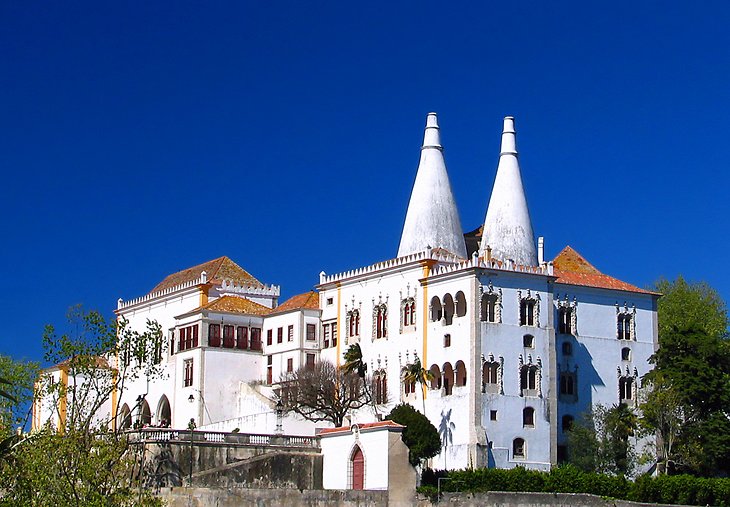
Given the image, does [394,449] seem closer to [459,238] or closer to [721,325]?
[459,238]

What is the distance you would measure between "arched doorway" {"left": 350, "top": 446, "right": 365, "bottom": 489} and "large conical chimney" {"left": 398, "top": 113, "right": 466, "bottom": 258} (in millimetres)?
18905

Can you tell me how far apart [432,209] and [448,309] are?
8.17 meters

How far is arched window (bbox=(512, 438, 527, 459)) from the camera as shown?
69312mm

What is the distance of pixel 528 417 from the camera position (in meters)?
70.1

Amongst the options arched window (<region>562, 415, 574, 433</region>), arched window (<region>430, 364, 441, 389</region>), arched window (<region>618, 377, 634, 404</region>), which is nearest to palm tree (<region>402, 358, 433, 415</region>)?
arched window (<region>430, 364, 441, 389</region>)

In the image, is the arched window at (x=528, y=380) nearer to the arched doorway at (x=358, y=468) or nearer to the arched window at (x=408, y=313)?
the arched window at (x=408, y=313)

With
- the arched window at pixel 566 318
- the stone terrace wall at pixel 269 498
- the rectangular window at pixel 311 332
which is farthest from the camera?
the rectangular window at pixel 311 332

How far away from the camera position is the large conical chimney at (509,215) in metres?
76.6

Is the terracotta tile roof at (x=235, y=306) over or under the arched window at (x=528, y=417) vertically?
over

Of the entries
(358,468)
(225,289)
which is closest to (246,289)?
(225,289)

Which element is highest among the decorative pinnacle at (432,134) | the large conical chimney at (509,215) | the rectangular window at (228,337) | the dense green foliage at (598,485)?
the decorative pinnacle at (432,134)

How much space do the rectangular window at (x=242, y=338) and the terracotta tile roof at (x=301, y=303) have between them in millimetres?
2078

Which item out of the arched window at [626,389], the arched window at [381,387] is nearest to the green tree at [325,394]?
the arched window at [381,387]

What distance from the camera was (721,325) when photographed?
9300 cm
